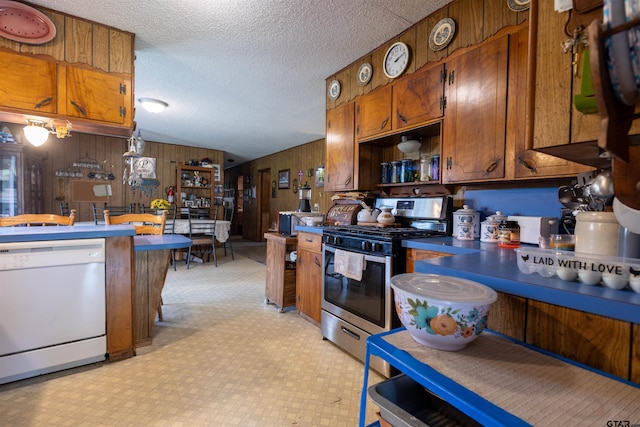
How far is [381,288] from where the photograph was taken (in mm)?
1814

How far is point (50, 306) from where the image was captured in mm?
1700

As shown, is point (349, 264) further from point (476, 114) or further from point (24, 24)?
point (24, 24)

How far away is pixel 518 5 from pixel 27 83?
3129 mm

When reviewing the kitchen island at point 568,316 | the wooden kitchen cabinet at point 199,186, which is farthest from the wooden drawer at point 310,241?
the wooden kitchen cabinet at point 199,186

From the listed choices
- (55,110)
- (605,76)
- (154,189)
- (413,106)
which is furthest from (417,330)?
(154,189)

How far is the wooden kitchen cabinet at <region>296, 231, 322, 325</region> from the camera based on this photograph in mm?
2477

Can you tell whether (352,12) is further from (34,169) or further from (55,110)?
(34,169)

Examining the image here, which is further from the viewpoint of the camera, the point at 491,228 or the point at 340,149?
the point at 340,149

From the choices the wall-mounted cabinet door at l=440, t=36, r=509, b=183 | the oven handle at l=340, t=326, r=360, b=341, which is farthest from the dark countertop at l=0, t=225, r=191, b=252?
the wall-mounted cabinet door at l=440, t=36, r=509, b=183

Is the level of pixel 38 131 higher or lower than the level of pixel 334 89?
lower

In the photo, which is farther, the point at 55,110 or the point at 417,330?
the point at 55,110

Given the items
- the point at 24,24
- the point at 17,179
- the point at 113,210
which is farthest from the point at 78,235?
the point at 113,210

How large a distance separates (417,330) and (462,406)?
0.68 feet

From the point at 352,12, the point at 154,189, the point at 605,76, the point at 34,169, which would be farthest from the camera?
the point at 154,189
